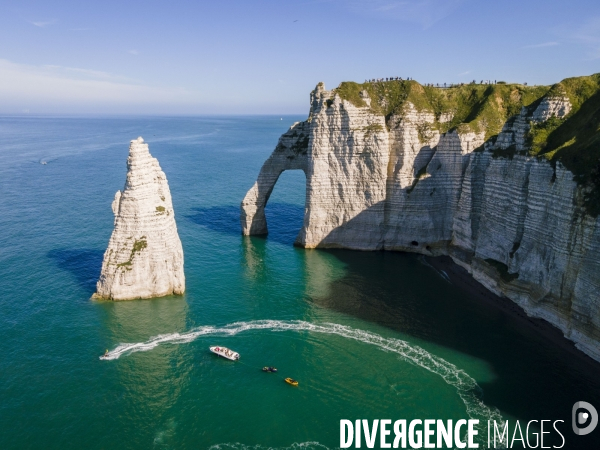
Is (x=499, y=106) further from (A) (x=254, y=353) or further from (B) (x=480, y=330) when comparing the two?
(A) (x=254, y=353)

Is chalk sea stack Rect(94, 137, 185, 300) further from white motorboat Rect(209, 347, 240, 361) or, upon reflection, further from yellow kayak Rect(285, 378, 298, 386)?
yellow kayak Rect(285, 378, 298, 386)

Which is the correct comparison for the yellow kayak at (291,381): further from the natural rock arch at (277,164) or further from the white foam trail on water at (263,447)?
the natural rock arch at (277,164)

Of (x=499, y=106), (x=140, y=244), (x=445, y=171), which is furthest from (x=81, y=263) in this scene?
(x=499, y=106)

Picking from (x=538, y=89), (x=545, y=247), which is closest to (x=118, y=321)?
(x=545, y=247)

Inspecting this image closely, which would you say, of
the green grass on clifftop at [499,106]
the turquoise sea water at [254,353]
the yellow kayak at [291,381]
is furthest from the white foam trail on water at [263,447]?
the green grass on clifftop at [499,106]

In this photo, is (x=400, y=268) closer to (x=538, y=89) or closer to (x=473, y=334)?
(x=473, y=334)

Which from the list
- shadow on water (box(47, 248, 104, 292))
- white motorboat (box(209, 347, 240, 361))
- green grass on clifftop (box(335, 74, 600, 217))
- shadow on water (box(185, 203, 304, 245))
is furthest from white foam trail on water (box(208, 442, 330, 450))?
shadow on water (box(185, 203, 304, 245))
